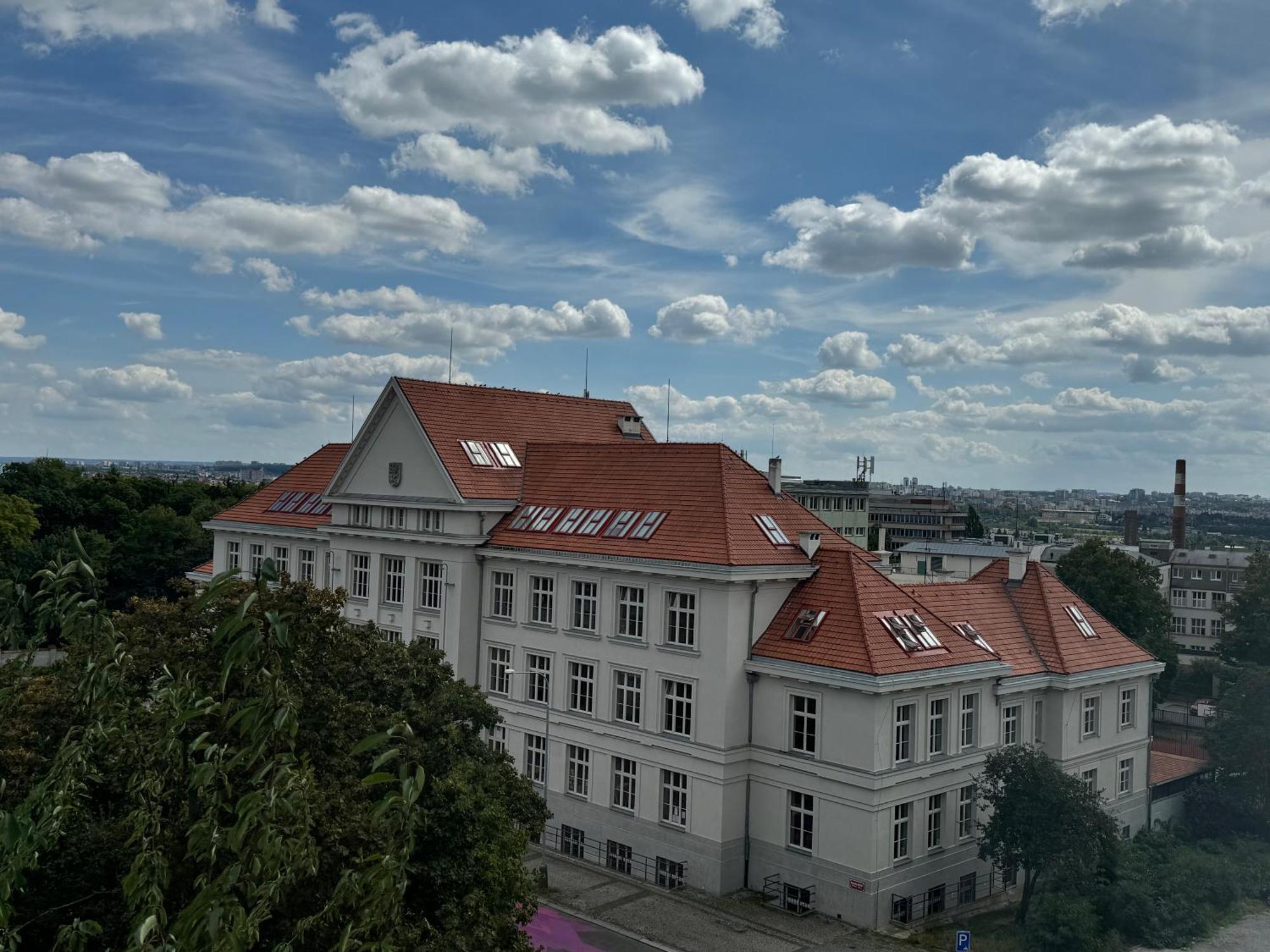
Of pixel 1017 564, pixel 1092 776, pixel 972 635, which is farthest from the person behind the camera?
pixel 1017 564

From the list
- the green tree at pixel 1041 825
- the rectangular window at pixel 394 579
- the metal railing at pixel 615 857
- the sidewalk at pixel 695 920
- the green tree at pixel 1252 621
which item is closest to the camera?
the sidewalk at pixel 695 920

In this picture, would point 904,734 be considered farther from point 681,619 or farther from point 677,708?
point 681,619

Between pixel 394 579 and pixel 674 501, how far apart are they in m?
16.1

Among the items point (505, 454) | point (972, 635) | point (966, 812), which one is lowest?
point (966, 812)

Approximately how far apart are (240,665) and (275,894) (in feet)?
6.76

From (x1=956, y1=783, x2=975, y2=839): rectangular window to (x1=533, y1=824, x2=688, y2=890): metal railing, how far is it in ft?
34.1

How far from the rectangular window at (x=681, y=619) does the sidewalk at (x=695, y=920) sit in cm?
925

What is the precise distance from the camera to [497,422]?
5697cm

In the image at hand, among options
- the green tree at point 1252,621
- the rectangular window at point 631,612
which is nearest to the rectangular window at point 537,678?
the rectangular window at point 631,612

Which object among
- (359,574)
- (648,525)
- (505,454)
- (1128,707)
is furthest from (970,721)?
(359,574)

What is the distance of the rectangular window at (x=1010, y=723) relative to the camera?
44112mm

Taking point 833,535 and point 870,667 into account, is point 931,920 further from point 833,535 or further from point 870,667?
point 833,535

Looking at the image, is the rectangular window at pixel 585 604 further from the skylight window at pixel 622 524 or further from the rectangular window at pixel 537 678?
the rectangular window at pixel 537 678

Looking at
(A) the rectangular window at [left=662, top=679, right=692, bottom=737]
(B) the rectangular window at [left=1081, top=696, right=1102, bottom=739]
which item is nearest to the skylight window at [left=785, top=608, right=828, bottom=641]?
(A) the rectangular window at [left=662, top=679, right=692, bottom=737]
